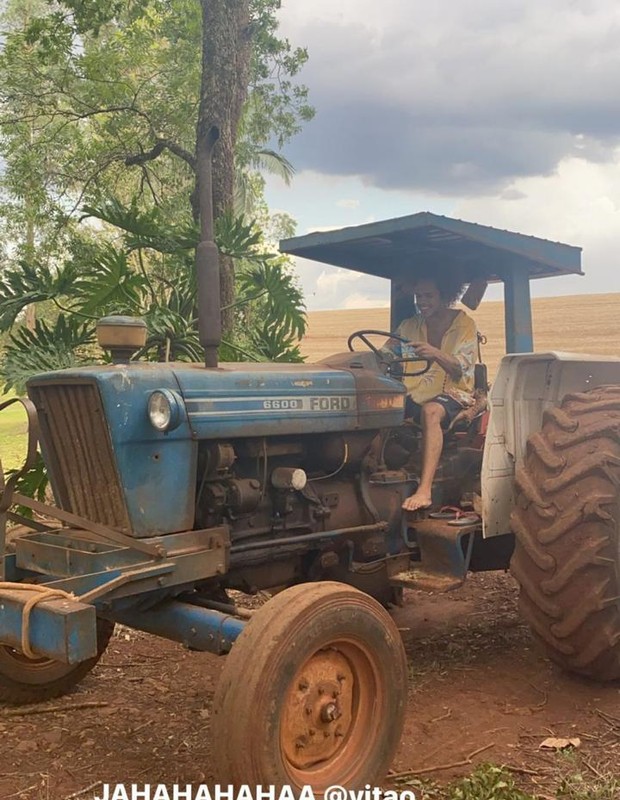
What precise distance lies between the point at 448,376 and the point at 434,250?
3.20ft

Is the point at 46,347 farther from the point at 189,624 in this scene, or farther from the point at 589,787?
the point at 589,787

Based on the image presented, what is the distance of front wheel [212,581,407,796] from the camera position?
2.59 metres

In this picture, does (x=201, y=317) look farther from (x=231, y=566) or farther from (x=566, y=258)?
(x=566, y=258)

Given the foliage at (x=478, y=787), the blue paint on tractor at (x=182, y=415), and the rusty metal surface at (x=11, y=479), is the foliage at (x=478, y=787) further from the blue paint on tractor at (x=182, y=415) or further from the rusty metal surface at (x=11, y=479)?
the rusty metal surface at (x=11, y=479)

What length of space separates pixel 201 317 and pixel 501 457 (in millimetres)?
1771

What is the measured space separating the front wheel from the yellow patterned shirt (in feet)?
6.10

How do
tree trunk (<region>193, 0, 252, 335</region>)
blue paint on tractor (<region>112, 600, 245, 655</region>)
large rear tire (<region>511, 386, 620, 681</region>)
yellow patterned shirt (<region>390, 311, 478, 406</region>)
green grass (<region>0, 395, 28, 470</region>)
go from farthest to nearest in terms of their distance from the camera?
green grass (<region>0, 395, 28, 470</region>)
tree trunk (<region>193, 0, 252, 335</region>)
yellow patterned shirt (<region>390, 311, 478, 406</region>)
large rear tire (<region>511, 386, 620, 681</region>)
blue paint on tractor (<region>112, 600, 245, 655</region>)

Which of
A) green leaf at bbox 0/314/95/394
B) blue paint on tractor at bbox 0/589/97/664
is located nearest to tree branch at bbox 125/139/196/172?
green leaf at bbox 0/314/95/394

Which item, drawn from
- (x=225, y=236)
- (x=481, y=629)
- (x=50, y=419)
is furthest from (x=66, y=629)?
(x=225, y=236)

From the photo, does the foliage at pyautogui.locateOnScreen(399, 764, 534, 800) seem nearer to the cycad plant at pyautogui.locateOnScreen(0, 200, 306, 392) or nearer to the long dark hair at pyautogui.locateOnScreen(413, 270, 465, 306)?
the long dark hair at pyautogui.locateOnScreen(413, 270, 465, 306)

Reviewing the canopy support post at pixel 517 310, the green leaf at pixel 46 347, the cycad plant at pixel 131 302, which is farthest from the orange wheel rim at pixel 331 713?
the green leaf at pixel 46 347

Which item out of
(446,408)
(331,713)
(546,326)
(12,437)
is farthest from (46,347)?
(546,326)

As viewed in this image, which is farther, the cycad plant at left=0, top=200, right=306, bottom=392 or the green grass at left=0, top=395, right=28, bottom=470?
the green grass at left=0, top=395, right=28, bottom=470

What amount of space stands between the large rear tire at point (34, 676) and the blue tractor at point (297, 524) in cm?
1
